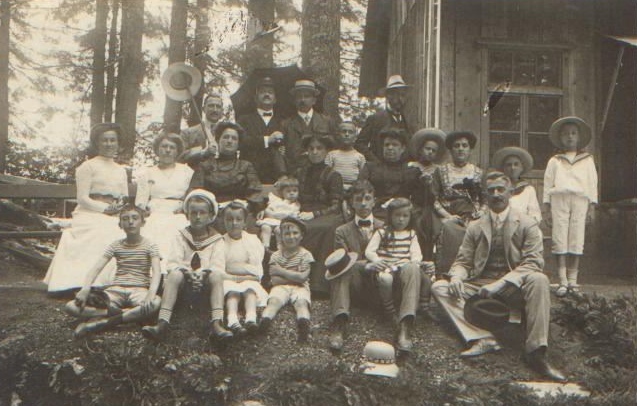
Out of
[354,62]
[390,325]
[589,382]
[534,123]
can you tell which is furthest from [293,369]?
[354,62]

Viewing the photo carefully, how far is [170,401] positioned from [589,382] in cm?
314

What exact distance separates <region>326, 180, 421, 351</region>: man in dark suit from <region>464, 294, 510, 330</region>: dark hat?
46 centimetres

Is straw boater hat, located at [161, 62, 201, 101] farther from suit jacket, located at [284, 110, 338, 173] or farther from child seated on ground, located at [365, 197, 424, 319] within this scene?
child seated on ground, located at [365, 197, 424, 319]

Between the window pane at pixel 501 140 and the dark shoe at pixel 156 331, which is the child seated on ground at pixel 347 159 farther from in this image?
the dark shoe at pixel 156 331

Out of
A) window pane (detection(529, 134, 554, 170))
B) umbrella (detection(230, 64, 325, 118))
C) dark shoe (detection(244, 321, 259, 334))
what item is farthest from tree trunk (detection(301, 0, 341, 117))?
dark shoe (detection(244, 321, 259, 334))

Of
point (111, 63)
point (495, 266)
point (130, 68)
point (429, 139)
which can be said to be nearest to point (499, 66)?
point (429, 139)

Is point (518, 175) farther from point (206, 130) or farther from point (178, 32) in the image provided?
point (178, 32)

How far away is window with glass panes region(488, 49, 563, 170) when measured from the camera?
29.6 feet

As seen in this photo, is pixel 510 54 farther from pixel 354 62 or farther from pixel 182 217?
pixel 354 62

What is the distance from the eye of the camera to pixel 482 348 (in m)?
5.59

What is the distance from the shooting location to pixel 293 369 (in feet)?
16.5

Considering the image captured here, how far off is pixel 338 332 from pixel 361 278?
0.59 meters

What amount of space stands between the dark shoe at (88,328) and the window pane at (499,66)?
5970 mm

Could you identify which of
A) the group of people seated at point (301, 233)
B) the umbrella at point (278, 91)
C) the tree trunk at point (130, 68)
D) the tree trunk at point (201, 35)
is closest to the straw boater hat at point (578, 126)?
the group of people seated at point (301, 233)
